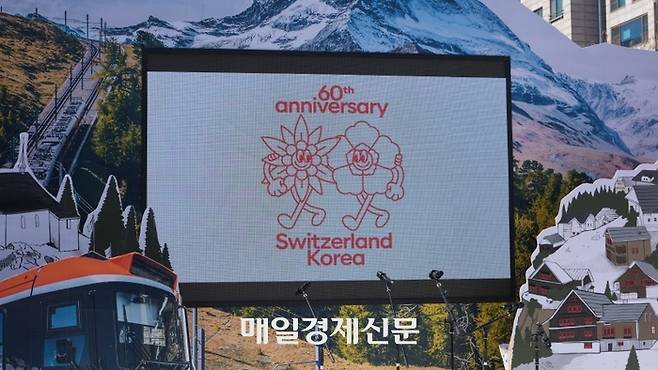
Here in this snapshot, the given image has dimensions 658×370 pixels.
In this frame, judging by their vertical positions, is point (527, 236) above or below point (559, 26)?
below

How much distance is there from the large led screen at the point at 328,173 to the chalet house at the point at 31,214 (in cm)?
61

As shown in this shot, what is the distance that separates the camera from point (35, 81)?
7.95m

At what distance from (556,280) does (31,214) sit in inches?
155

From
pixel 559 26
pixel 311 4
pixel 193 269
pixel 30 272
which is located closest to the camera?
pixel 30 272

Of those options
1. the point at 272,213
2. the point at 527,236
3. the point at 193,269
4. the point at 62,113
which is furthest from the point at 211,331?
the point at 527,236

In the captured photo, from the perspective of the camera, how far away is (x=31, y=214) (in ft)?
25.5

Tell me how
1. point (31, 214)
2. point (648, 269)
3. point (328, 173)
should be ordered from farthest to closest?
point (648, 269) → point (328, 173) → point (31, 214)

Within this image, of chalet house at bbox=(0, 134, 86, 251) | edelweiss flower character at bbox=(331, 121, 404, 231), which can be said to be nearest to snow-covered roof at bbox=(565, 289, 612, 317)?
edelweiss flower character at bbox=(331, 121, 404, 231)

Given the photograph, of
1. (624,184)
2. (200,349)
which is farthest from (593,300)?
(200,349)

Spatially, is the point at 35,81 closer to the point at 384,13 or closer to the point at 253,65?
the point at 253,65

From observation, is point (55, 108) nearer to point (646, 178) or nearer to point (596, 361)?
point (596, 361)

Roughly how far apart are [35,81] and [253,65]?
1.56 metres

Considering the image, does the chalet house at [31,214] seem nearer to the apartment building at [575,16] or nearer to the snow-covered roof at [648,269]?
the apartment building at [575,16]

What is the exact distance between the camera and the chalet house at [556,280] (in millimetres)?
8477
